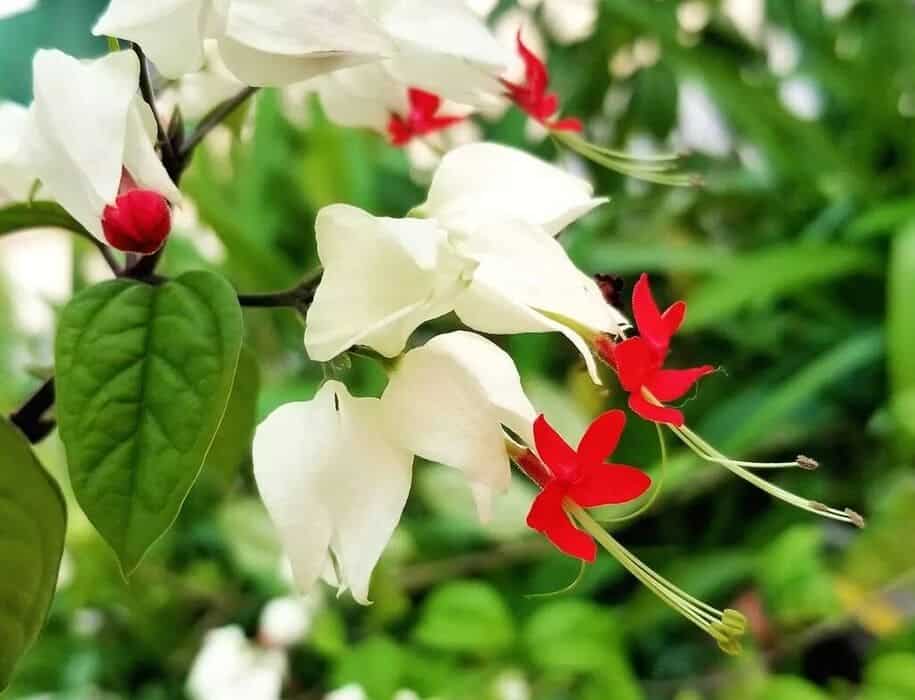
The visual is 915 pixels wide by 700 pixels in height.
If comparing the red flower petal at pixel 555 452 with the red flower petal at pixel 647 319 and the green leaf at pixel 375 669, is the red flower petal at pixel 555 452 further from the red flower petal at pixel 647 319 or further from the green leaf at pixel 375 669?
the green leaf at pixel 375 669

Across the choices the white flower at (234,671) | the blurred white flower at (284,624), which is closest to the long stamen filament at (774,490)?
the white flower at (234,671)

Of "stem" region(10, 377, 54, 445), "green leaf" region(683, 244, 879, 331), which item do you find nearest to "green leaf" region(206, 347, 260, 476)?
"stem" region(10, 377, 54, 445)

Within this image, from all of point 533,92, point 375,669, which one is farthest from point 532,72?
point 375,669

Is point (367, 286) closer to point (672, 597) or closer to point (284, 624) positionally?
point (672, 597)

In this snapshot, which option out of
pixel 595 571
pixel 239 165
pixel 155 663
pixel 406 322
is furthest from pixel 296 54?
pixel 239 165

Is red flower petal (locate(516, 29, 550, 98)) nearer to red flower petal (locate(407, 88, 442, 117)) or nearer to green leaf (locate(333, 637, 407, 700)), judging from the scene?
red flower petal (locate(407, 88, 442, 117))
